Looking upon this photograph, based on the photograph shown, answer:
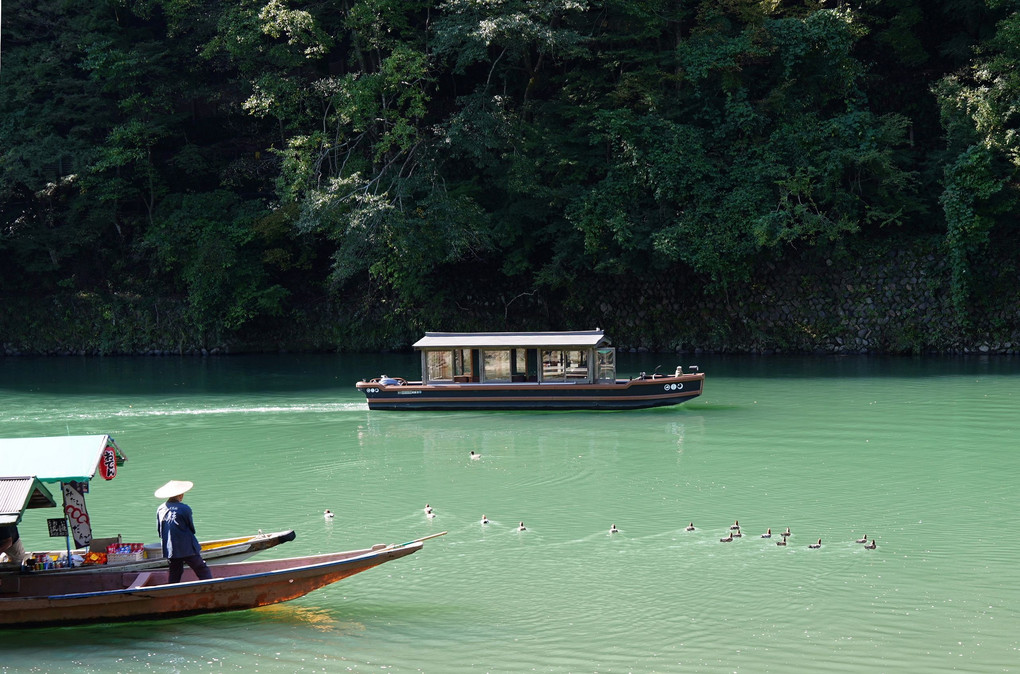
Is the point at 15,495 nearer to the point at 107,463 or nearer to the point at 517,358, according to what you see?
the point at 107,463

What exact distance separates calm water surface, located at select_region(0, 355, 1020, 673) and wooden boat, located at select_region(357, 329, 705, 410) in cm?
52

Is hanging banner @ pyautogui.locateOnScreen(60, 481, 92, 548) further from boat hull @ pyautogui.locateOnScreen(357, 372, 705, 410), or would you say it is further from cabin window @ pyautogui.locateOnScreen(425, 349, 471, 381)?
cabin window @ pyautogui.locateOnScreen(425, 349, 471, 381)

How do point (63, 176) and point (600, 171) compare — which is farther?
point (63, 176)

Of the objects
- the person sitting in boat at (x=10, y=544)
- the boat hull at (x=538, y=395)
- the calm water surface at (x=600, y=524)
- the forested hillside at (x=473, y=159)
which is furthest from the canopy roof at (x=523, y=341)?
the person sitting in boat at (x=10, y=544)

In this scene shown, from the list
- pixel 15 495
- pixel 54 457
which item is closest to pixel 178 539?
pixel 15 495

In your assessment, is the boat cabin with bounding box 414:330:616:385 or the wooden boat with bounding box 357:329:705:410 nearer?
the wooden boat with bounding box 357:329:705:410

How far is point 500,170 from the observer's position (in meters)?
33.8

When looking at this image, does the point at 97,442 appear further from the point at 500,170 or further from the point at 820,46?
the point at 820,46

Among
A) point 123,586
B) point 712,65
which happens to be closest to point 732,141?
point 712,65

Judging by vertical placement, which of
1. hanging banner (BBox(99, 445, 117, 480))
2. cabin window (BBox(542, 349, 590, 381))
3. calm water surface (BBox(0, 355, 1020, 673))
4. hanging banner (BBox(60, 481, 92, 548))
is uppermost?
cabin window (BBox(542, 349, 590, 381))

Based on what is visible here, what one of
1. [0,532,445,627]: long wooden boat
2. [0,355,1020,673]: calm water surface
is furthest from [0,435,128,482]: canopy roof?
[0,355,1020,673]: calm water surface

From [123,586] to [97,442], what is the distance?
1585 mm

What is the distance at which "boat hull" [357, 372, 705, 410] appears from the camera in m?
23.4

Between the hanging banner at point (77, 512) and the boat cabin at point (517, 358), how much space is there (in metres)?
13.5
